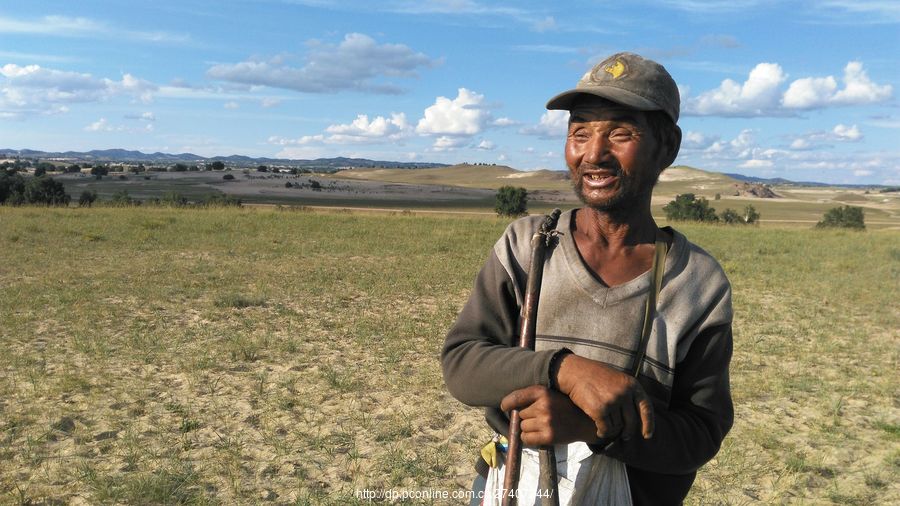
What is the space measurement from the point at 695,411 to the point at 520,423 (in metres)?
0.41

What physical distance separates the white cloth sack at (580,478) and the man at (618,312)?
2 centimetres

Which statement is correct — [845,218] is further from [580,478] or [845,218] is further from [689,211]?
[580,478]

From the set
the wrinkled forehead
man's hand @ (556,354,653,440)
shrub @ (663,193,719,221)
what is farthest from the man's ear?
shrub @ (663,193,719,221)

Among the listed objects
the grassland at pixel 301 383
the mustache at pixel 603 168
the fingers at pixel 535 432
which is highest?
the mustache at pixel 603 168

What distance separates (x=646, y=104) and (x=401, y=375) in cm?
532

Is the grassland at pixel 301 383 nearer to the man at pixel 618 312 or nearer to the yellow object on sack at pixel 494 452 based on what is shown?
the yellow object on sack at pixel 494 452

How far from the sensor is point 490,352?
1.33m

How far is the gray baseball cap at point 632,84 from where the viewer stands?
1332mm

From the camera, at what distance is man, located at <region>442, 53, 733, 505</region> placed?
1291 millimetres

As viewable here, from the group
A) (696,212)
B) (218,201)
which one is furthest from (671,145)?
(696,212)

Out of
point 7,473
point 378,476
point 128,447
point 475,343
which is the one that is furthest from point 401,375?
point 475,343

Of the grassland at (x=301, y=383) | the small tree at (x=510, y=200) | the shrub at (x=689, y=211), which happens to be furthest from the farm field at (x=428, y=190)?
the grassland at (x=301, y=383)

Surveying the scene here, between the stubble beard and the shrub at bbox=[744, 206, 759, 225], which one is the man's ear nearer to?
the stubble beard

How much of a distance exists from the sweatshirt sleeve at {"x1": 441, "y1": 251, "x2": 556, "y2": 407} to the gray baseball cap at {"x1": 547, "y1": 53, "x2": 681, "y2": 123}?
427 millimetres
